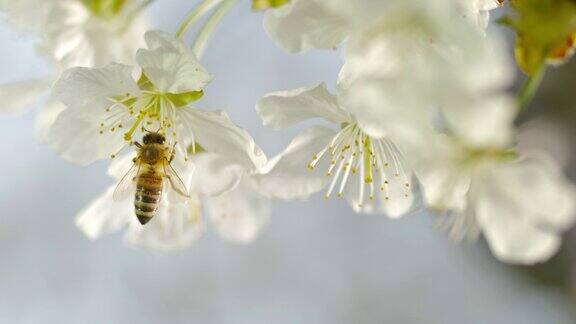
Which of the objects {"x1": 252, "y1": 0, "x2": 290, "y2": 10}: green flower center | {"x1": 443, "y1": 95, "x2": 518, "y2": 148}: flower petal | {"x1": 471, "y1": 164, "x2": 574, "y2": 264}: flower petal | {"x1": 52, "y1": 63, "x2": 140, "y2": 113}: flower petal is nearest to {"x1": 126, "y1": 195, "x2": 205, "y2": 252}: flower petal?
{"x1": 52, "y1": 63, "x2": 140, "y2": 113}: flower petal

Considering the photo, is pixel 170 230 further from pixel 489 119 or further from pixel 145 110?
pixel 489 119

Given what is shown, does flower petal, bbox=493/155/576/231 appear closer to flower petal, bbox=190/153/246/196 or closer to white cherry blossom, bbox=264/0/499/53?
white cherry blossom, bbox=264/0/499/53

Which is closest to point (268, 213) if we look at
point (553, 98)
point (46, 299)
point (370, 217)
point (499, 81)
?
point (499, 81)

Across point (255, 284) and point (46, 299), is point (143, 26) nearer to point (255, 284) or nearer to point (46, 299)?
point (46, 299)

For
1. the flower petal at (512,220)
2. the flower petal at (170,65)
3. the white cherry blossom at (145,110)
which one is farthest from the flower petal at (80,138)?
the flower petal at (512,220)

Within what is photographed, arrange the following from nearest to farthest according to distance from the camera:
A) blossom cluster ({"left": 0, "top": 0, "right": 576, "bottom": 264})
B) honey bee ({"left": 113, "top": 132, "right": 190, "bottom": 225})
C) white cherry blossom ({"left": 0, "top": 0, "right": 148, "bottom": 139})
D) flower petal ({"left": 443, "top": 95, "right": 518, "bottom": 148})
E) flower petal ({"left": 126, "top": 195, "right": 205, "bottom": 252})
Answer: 1. flower petal ({"left": 443, "top": 95, "right": 518, "bottom": 148})
2. blossom cluster ({"left": 0, "top": 0, "right": 576, "bottom": 264})
3. honey bee ({"left": 113, "top": 132, "right": 190, "bottom": 225})
4. white cherry blossom ({"left": 0, "top": 0, "right": 148, "bottom": 139})
5. flower petal ({"left": 126, "top": 195, "right": 205, "bottom": 252})

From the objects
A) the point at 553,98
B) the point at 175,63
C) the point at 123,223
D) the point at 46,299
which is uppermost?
the point at 175,63
